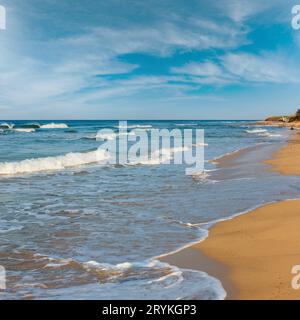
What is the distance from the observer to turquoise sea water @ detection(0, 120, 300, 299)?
14.8 feet

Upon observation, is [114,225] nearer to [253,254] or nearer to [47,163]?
[253,254]

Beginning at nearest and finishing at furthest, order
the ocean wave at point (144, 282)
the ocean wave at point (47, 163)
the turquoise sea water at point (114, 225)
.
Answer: the ocean wave at point (144, 282) → the turquoise sea water at point (114, 225) → the ocean wave at point (47, 163)

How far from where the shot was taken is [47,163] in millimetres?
17031

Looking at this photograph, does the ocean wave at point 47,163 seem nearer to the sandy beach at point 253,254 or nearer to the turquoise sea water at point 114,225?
the turquoise sea water at point 114,225

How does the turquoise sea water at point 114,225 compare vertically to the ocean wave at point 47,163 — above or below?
below

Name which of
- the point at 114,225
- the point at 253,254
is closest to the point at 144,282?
the point at 253,254

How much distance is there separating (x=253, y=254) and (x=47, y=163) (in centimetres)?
1298

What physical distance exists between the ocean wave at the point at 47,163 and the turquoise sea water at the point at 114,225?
3.80 feet

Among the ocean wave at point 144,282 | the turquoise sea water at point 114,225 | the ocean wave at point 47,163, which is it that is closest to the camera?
the ocean wave at point 144,282

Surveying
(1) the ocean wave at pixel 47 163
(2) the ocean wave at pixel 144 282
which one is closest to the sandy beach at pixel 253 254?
(2) the ocean wave at pixel 144 282

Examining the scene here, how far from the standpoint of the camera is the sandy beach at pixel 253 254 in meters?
4.29

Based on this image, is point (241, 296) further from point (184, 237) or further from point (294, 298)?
point (184, 237)

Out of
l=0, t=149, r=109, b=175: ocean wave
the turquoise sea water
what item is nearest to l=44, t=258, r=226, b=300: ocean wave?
the turquoise sea water

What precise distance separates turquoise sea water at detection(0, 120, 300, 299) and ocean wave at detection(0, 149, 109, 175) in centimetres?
116
